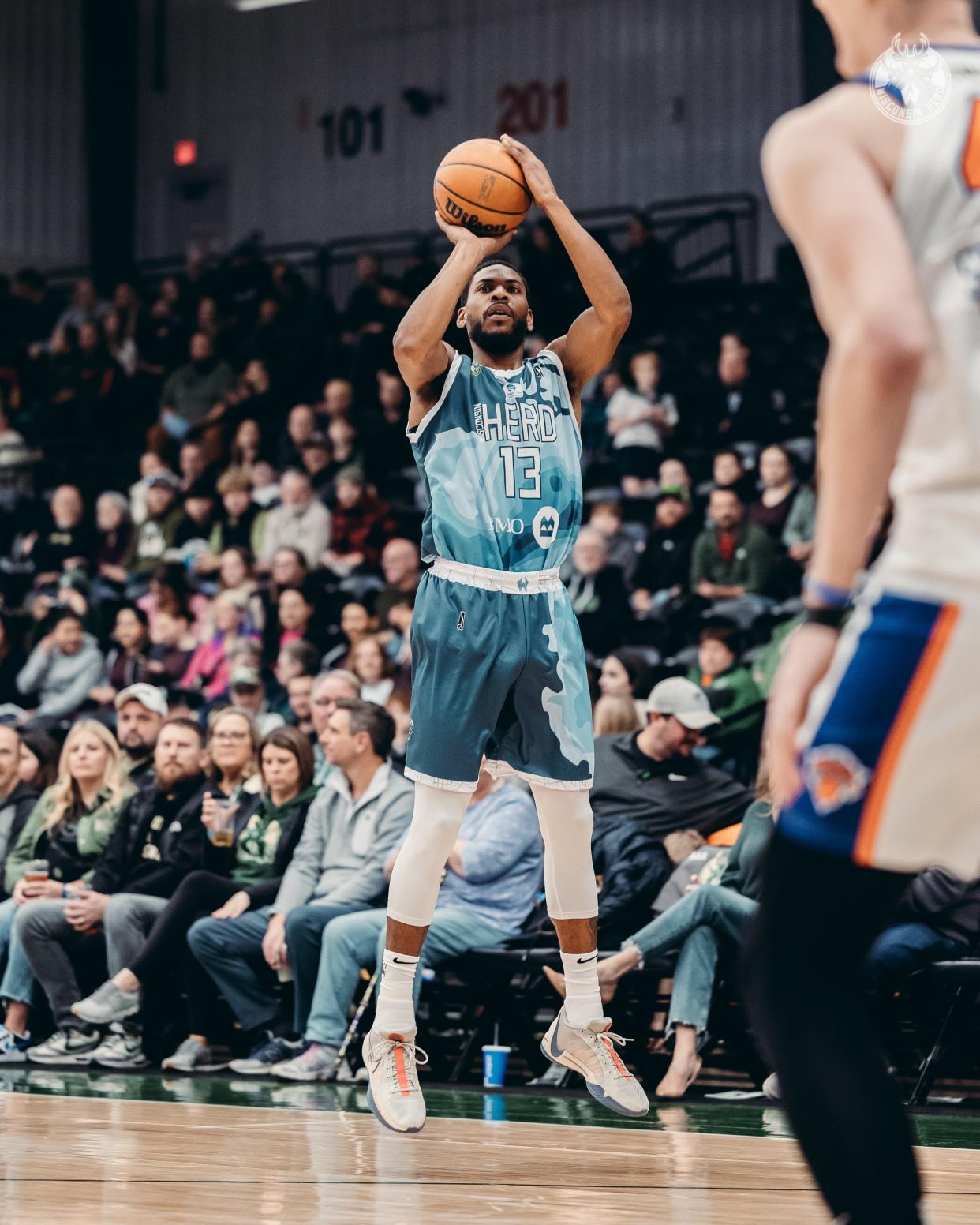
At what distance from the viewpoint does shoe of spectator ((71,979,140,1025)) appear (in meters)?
7.38

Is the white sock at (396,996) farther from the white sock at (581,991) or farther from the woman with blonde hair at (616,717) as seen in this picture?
the woman with blonde hair at (616,717)

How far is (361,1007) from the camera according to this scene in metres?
6.65

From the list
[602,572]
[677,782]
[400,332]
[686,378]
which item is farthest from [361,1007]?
[686,378]

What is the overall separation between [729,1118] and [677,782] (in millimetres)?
2034

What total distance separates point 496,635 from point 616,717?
3.37 m

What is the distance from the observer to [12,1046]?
7.74 meters

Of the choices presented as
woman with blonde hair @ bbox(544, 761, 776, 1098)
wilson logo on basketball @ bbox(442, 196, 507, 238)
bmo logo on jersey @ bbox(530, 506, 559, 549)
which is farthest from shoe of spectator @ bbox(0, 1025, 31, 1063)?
wilson logo on basketball @ bbox(442, 196, 507, 238)

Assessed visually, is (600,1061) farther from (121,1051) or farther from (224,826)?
(224,826)

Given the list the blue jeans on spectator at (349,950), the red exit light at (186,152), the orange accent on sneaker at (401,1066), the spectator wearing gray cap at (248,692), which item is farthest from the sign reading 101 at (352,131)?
the orange accent on sneaker at (401,1066)

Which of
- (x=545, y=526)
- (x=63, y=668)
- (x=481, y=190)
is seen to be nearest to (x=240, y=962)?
(x=545, y=526)

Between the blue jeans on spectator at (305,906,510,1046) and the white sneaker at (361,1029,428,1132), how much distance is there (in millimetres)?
2077

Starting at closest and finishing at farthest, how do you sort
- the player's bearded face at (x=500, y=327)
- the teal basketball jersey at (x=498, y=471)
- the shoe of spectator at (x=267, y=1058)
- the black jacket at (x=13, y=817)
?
the teal basketball jersey at (x=498, y=471) → the player's bearded face at (x=500, y=327) → the shoe of spectator at (x=267, y=1058) → the black jacket at (x=13, y=817)

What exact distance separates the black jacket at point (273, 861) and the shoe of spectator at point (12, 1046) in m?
1.12

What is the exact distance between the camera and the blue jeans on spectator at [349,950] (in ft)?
22.1
